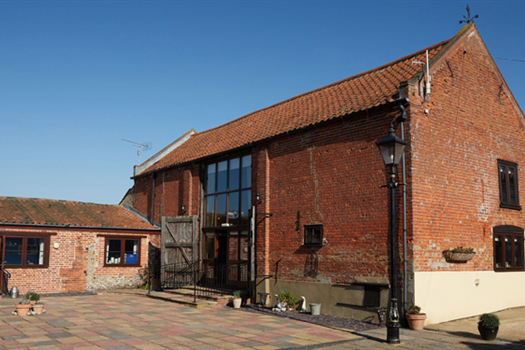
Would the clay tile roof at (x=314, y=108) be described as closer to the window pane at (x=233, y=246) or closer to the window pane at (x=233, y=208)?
the window pane at (x=233, y=208)

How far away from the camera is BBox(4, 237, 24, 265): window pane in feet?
61.3

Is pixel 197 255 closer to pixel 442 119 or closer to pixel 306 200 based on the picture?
pixel 306 200

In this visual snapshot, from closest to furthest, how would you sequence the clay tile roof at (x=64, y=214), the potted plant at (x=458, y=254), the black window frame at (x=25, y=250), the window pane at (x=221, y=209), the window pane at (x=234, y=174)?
1. the potted plant at (x=458, y=254)
2. the window pane at (x=234, y=174)
3. the black window frame at (x=25, y=250)
4. the window pane at (x=221, y=209)
5. the clay tile roof at (x=64, y=214)

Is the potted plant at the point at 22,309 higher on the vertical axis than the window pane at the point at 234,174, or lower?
lower

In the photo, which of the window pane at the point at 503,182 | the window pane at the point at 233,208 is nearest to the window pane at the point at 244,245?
the window pane at the point at 233,208

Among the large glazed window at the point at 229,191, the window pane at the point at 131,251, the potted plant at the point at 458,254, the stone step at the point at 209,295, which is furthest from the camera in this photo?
the window pane at the point at 131,251

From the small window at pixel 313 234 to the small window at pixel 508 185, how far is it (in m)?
5.65

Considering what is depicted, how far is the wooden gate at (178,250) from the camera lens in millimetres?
18500

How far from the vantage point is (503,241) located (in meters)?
14.4

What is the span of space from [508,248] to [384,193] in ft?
17.5

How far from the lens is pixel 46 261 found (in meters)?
19.0

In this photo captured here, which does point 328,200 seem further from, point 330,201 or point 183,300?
point 183,300

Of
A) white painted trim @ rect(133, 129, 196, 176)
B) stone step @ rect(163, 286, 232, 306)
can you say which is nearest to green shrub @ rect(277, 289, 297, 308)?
stone step @ rect(163, 286, 232, 306)

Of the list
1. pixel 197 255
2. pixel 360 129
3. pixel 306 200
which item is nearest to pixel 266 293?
pixel 306 200
